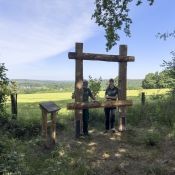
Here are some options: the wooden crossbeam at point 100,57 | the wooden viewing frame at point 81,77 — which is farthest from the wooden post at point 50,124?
the wooden crossbeam at point 100,57

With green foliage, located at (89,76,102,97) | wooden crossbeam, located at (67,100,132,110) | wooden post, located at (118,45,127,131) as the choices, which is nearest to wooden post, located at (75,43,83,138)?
wooden crossbeam, located at (67,100,132,110)

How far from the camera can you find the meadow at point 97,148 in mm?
9195

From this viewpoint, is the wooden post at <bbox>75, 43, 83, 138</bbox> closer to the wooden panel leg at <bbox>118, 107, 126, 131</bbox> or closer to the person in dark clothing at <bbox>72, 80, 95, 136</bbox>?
the person in dark clothing at <bbox>72, 80, 95, 136</bbox>

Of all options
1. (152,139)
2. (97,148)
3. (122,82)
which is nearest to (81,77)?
(122,82)

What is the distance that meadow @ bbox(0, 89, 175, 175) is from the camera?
30.2 feet

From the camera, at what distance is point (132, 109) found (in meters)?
17.2

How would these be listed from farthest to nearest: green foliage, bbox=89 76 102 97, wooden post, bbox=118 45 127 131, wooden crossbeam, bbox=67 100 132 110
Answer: green foliage, bbox=89 76 102 97
wooden post, bbox=118 45 127 131
wooden crossbeam, bbox=67 100 132 110

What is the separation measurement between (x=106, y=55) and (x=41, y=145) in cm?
427

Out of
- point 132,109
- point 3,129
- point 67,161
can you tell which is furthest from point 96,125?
point 67,161

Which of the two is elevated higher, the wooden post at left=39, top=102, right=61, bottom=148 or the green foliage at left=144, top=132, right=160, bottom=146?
the wooden post at left=39, top=102, right=61, bottom=148

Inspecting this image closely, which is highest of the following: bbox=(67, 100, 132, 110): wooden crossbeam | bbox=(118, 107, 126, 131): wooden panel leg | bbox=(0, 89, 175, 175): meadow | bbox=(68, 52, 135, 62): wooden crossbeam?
bbox=(68, 52, 135, 62): wooden crossbeam

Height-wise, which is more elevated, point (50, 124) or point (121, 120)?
point (50, 124)

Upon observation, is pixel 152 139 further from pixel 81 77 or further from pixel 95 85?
pixel 95 85

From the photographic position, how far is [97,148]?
11805 mm
